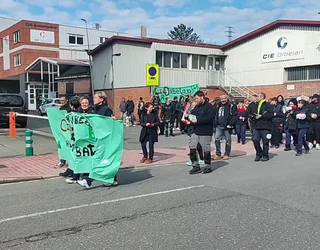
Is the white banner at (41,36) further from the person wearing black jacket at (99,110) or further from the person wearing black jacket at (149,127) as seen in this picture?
the person wearing black jacket at (99,110)

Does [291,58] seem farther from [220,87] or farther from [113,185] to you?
[113,185]

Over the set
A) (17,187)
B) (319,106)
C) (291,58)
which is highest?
(291,58)

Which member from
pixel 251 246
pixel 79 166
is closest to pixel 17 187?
pixel 79 166

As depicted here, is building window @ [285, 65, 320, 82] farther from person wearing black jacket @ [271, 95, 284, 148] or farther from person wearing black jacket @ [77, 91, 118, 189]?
person wearing black jacket @ [77, 91, 118, 189]

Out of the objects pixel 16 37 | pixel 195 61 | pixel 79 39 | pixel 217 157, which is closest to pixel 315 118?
pixel 217 157

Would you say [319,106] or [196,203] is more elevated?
[319,106]

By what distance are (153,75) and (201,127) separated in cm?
2061

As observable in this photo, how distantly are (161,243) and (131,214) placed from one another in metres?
1.36

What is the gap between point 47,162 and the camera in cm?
1159

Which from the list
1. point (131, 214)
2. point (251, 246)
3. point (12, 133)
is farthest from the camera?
point (12, 133)

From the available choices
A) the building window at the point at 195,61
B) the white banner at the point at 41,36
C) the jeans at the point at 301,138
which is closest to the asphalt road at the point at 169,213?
the jeans at the point at 301,138

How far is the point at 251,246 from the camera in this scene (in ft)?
16.5

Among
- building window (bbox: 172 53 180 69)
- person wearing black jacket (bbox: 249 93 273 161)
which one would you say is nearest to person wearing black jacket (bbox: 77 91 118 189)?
person wearing black jacket (bbox: 249 93 273 161)

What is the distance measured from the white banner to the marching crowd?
45.8m
